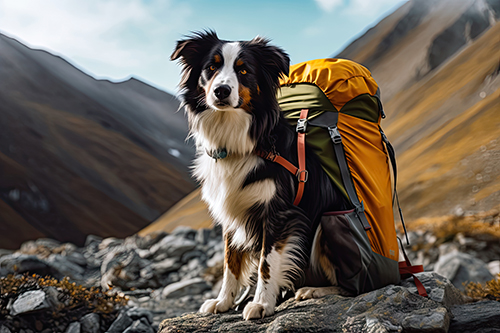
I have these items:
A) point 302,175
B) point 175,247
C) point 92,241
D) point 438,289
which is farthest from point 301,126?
point 92,241

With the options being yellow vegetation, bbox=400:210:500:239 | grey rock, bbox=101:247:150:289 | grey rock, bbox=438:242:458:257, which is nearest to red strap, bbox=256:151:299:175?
grey rock, bbox=438:242:458:257

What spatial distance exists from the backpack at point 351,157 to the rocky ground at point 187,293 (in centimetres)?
17

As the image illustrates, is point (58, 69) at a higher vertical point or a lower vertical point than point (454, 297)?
higher

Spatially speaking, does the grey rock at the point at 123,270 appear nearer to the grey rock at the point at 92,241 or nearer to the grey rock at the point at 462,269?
the grey rock at the point at 92,241

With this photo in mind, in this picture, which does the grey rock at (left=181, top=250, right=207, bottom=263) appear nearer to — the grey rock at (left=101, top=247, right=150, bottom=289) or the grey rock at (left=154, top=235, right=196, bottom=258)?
the grey rock at (left=154, top=235, right=196, bottom=258)

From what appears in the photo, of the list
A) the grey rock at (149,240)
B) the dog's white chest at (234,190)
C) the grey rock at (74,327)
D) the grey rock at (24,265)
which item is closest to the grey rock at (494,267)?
the dog's white chest at (234,190)

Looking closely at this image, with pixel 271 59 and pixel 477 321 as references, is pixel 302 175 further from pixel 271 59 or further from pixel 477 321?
pixel 477 321

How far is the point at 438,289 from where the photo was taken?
2.52 m

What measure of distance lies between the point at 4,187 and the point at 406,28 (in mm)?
17008

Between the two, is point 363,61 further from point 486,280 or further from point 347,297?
point 347,297

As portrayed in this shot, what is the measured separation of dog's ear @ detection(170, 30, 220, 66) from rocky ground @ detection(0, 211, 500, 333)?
1775mm

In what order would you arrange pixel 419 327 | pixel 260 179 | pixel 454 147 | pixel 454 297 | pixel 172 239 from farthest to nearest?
pixel 172 239 < pixel 454 147 < pixel 454 297 < pixel 260 179 < pixel 419 327

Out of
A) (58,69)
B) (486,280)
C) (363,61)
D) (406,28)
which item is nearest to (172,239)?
(486,280)

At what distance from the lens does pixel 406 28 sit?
1680cm
